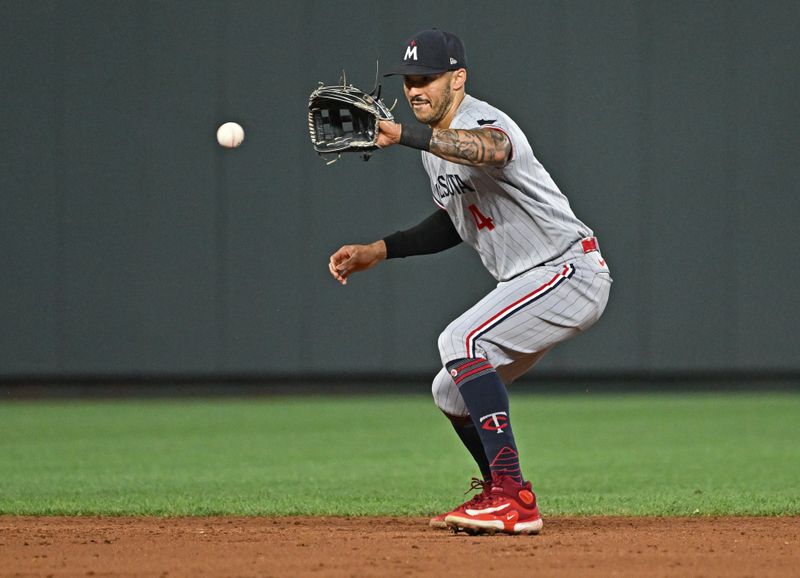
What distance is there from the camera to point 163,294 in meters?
11.9

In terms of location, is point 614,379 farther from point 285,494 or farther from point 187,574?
point 187,574

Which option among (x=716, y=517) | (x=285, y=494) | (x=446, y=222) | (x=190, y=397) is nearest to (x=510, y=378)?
(x=446, y=222)

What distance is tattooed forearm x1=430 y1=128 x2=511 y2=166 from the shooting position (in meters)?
4.00

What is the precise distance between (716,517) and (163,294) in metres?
7.93

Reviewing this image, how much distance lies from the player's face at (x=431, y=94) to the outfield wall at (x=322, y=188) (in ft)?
24.1

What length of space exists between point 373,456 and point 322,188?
4.96 m

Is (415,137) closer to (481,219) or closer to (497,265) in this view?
(481,219)

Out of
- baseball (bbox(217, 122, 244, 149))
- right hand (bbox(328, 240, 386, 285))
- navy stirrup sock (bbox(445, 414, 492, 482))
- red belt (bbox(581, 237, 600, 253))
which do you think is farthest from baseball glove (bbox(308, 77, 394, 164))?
baseball (bbox(217, 122, 244, 149))

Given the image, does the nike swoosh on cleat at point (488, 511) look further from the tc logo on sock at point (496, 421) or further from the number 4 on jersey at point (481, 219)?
the number 4 on jersey at point (481, 219)

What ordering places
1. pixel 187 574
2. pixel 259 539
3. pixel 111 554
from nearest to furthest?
pixel 187 574, pixel 111 554, pixel 259 539

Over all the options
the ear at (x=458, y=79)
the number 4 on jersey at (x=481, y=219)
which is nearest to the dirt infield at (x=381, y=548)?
the number 4 on jersey at (x=481, y=219)

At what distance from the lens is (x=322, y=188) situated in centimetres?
1193

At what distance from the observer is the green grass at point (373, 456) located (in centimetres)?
537

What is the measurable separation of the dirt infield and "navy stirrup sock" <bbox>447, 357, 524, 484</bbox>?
25 cm
